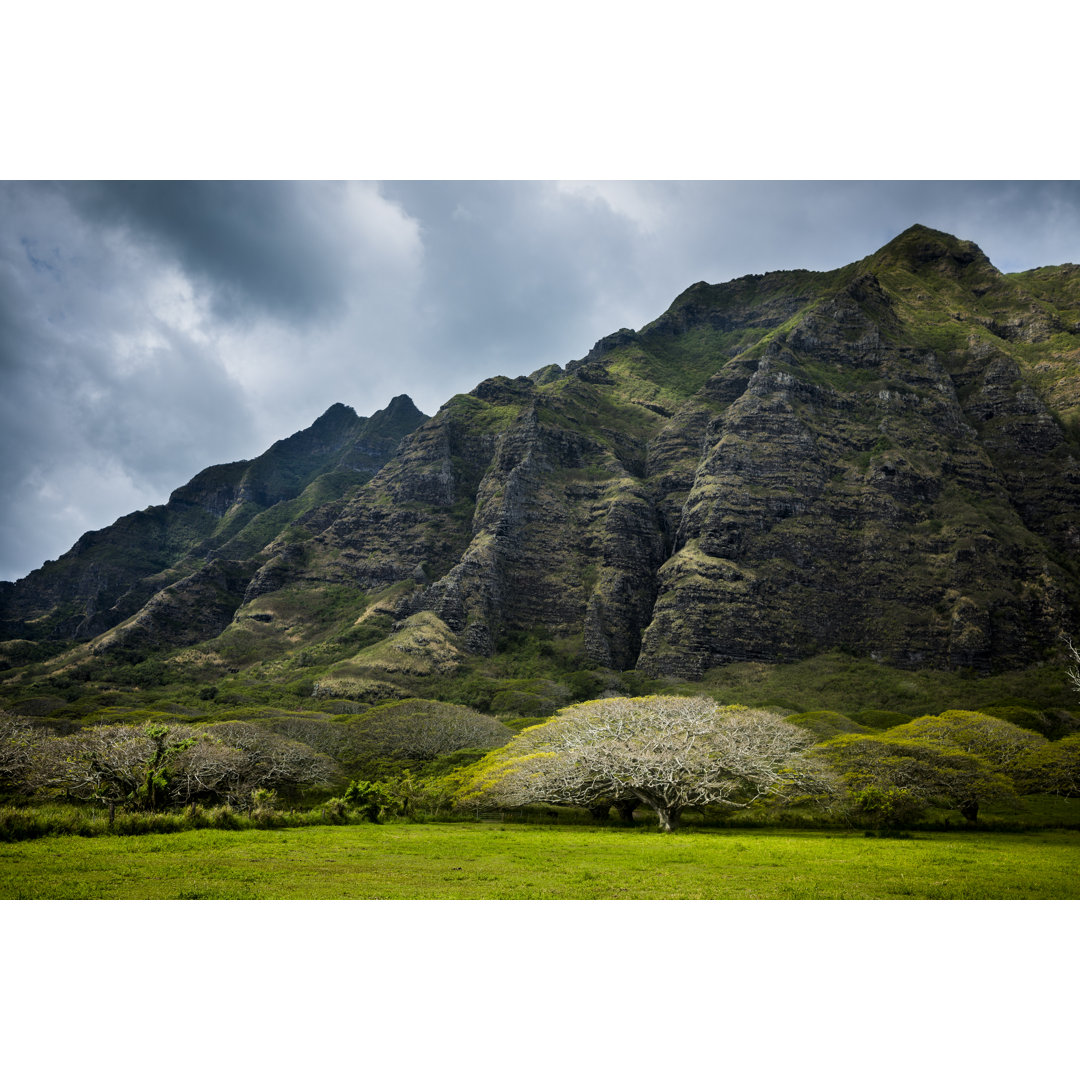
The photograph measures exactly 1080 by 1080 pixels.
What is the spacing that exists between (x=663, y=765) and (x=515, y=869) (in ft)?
48.1

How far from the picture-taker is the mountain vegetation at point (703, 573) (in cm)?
10350

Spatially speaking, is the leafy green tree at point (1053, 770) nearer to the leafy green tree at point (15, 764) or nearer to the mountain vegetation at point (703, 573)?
the mountain vegetation at point (703, 573)

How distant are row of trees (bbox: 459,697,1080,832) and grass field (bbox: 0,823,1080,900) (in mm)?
7020

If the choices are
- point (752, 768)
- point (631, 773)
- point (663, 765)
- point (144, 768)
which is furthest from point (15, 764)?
point (752, 768)

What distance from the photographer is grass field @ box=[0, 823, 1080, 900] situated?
15977 mm

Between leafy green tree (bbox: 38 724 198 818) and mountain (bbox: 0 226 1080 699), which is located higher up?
mountain (bbox: 0 226 1080 699)

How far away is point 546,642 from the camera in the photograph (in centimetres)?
14150

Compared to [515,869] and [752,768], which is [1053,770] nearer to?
[752,768]

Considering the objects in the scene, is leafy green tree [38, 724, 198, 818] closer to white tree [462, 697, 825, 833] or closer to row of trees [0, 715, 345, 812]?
row of trees [0, 715, 345, 812]

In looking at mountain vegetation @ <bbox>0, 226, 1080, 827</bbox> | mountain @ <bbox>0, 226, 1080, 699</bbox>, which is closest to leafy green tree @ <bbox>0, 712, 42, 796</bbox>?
mountain vegetation @ <bbox>0, 226, 1080, 827</bbox>

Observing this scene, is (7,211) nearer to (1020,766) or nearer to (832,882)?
(832,882)

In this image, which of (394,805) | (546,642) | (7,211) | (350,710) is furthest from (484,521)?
(7,211)

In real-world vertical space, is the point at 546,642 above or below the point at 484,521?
below

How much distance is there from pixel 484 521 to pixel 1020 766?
5282 inches
